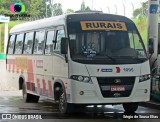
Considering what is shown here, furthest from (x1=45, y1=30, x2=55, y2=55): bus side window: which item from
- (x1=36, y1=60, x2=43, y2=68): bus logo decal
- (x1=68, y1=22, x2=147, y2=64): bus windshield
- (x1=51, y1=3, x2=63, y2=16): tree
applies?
(x1=51, y1=3, x2=63, y2=16): tree

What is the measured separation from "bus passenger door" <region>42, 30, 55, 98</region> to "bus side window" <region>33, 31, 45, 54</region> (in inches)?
18.2

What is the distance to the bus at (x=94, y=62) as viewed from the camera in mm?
10109

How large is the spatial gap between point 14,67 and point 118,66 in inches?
255

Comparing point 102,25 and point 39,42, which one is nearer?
point 102,25

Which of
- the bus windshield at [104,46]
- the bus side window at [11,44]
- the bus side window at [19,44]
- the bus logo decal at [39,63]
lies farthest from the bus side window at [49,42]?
the bus side window at [11,44]

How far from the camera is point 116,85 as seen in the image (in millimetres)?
10234

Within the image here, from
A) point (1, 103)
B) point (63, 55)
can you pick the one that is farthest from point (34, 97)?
point (63, 55)

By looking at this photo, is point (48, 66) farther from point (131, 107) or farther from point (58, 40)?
point (131, 107)

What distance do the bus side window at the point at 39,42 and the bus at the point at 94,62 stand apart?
43cm

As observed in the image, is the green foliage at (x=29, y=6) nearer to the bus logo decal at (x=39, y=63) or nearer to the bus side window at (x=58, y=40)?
the bus logo decal at (x=39, y=63)

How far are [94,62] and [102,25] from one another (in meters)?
→ 1.22

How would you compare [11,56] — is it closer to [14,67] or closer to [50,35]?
[14,67]

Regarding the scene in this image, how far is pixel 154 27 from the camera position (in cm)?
1397

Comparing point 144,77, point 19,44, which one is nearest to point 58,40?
point 144,77
